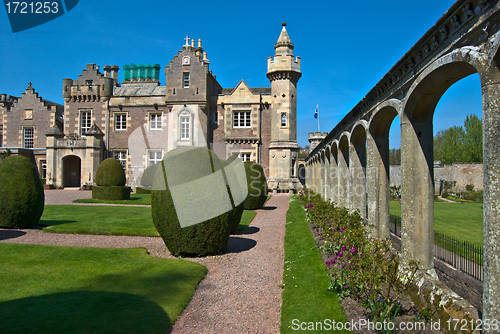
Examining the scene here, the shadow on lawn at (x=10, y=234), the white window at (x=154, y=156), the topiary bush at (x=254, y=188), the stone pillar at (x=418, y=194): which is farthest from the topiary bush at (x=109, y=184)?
the stone pillar at (x=418, y=194)

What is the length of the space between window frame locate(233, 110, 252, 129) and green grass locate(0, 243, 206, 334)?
21.8 m

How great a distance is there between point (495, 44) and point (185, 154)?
19.3 ft

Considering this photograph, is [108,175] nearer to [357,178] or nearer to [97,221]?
[97,221]

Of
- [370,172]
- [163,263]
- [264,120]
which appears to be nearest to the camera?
[163,263]

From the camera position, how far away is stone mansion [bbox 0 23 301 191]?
89.1 feet

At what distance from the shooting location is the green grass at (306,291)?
439cm

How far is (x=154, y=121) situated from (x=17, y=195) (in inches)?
797

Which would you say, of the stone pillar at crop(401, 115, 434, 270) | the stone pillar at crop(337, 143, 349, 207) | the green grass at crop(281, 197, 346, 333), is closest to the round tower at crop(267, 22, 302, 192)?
the stone pillar at crop(337, 143, 349, 207)

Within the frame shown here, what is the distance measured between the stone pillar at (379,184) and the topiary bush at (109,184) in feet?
54.1

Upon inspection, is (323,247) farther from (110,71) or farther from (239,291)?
(110,71)

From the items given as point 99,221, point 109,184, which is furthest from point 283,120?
point 99,221

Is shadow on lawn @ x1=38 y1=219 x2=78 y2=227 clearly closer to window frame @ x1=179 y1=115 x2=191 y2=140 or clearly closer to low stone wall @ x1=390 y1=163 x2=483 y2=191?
window frame @ x1=179 y1=115 x2=191 y2=140

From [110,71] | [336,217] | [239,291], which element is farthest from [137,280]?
[110,71]

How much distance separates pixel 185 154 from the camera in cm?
740
